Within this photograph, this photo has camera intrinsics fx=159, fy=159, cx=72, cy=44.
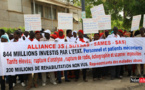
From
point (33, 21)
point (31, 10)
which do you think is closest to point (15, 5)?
point (31, 10)

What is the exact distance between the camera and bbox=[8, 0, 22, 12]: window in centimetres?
1617

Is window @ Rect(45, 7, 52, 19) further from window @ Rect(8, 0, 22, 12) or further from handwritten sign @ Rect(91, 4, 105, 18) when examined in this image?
handwritten sign @ Rect(91, 4, 105, 18)

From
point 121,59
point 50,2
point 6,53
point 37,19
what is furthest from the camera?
point 50,2

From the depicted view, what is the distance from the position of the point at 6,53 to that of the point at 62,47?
1.83m

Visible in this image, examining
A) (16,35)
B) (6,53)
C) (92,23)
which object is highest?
(92,23)

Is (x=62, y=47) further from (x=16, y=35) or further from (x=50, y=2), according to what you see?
(x=50, y=2)

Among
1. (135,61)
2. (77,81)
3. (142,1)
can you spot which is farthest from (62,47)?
(142,1)

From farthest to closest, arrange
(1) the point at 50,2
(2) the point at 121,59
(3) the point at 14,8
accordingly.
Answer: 1. (1) the point at 50,2
2. (3) the point at 14,8
3. (2) the point at 121,59

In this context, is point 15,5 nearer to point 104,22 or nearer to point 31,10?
point 31,10

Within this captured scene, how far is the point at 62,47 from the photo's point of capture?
5594 mm

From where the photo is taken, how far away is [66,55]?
18.4ft

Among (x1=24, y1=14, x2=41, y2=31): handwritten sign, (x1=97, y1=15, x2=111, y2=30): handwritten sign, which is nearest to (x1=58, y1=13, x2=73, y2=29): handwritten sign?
(x1=24, y1=14, x2=41, y2=31): handwritten sign

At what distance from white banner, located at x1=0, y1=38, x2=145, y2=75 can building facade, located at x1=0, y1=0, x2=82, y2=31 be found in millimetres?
11509

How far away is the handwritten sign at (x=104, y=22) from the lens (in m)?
6.91
